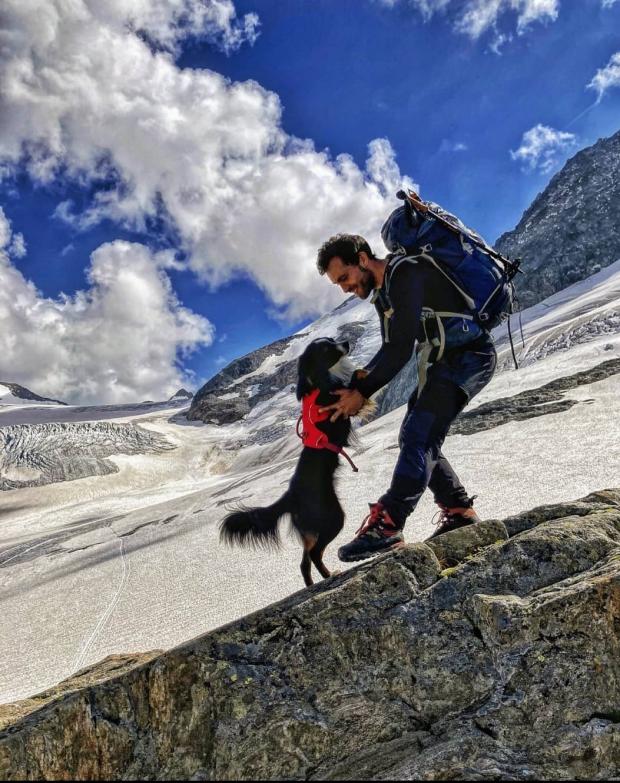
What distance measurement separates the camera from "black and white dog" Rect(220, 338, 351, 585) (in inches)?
140

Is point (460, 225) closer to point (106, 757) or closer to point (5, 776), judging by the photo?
point (106, 757)

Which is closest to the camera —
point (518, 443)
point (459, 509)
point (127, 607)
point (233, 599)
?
point (459, 509)

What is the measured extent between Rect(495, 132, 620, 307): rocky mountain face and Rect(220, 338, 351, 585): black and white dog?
48117 mm

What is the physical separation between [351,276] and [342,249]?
190mm

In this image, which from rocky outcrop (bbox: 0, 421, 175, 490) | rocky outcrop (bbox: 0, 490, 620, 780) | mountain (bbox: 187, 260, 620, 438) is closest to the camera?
rocky outcrop (bbox: 0, 490, 620, 780)

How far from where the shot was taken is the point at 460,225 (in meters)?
3.31

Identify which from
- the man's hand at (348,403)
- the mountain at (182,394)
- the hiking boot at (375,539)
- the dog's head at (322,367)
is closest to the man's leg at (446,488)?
the hiking boot at (375,539)

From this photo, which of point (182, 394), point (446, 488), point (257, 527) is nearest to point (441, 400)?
point (446, 488)

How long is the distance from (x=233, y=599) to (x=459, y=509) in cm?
287

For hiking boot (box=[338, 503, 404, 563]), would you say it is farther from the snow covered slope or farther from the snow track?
the snow track

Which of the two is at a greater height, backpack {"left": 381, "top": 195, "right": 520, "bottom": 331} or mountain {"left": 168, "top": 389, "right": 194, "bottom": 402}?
mountain {"left": 168, "top": 389, "right": 194, "bottom": 402}

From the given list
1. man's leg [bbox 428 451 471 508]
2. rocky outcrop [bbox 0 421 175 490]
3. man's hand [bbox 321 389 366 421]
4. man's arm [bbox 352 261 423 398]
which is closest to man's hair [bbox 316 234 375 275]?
man's arm [bbox 352 261 423 398]

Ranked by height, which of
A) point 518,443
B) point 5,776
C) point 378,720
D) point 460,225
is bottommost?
point 518,443

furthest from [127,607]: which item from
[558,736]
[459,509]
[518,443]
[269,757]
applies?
[518,443]
